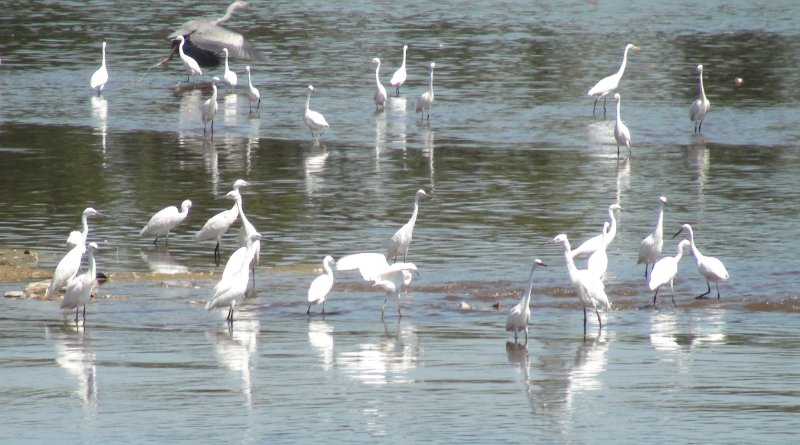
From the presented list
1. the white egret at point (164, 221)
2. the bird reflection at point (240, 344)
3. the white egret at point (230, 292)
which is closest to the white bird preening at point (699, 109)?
the white egret at point (164, 221)

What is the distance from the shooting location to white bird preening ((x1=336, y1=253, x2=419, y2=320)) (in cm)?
1362

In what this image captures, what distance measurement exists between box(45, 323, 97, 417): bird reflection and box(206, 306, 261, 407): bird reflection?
109 centimetres

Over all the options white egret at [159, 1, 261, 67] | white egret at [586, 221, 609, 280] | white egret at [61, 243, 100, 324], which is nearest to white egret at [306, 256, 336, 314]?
white egret at [61, 243, 100, 324]

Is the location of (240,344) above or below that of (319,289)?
below

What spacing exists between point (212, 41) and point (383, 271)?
18.5 m

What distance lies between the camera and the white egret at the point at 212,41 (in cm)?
2984

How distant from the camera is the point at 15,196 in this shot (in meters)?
20.6

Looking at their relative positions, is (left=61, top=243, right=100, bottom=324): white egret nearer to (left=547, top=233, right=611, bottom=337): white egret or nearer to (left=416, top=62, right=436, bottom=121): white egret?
(left=547, top=233, right=611, bottom=337): white egret

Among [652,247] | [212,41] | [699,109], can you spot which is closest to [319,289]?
[652,247]

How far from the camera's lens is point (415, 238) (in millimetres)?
17766

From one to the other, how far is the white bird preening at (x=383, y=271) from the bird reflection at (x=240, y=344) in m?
1.10

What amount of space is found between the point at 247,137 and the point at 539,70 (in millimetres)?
11095

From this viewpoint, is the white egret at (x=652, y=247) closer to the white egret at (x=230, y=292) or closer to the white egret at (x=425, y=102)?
the white egret at (x=230, y=292)

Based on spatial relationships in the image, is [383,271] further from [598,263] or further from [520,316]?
[598,263]
